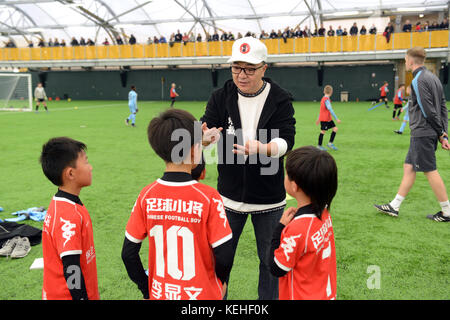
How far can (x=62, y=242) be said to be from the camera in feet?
7.03

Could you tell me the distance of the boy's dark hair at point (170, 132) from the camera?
189 cm

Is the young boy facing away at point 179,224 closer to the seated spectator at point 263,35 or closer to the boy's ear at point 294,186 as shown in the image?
the boy's ear at point 294,186

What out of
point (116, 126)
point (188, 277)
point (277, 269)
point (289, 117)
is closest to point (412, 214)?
point (289, 117)

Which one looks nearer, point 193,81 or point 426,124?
point 426,124

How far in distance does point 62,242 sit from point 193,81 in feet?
118

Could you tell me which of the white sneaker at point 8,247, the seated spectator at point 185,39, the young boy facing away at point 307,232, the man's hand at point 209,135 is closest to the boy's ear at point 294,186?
the young boy facing away at point 307,232

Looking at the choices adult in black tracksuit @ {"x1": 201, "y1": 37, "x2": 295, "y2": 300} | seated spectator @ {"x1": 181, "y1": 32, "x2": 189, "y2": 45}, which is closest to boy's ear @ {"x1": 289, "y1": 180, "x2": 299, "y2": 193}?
adult in black tracksuit @ {"x1": 201, "y1": 37, "x2": 295, "y2": 300}

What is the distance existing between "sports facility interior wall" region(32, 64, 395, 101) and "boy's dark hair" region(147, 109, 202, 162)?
1279 inches

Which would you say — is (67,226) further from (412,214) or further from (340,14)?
(340,14)

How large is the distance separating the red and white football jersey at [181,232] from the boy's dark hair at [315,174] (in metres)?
0.48

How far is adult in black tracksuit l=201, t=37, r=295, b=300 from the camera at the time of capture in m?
2.62

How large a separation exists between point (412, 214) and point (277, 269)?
4.03 metres

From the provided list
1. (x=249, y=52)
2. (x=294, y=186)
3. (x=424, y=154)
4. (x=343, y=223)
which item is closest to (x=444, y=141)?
(x=424, y=154)

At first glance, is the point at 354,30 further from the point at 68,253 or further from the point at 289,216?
the point at 68,253
